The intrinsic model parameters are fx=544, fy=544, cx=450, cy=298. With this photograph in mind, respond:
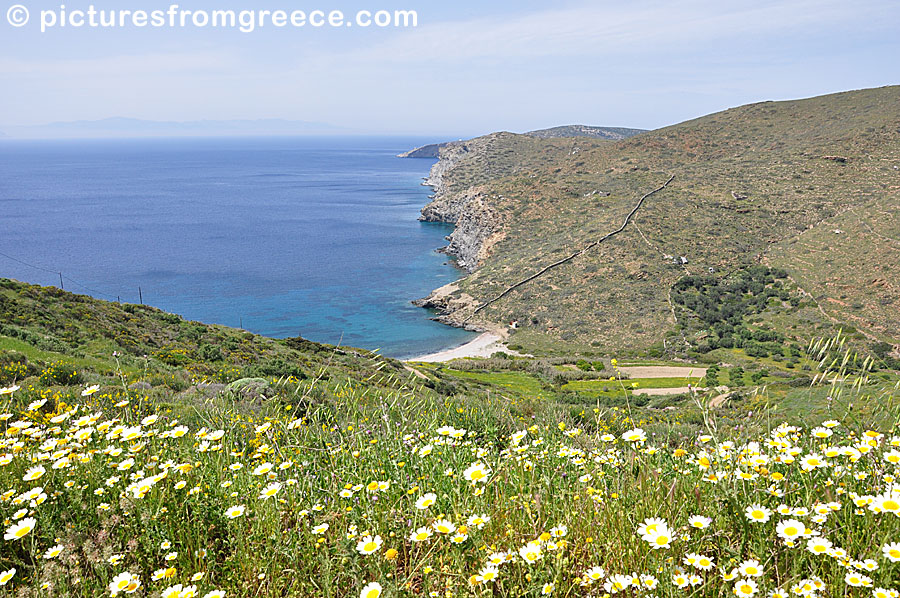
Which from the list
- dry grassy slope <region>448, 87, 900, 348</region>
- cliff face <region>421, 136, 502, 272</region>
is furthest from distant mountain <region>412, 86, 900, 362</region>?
cliff face <region>421, 136, 502, 272</region>

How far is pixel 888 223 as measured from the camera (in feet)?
175

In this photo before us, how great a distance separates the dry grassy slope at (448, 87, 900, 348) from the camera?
51.6 metres

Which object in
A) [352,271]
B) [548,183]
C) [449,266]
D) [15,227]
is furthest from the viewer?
[15,227]

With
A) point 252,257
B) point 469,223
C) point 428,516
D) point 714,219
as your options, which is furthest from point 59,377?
point 469,223

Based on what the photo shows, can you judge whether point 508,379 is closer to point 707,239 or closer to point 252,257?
point 707,239

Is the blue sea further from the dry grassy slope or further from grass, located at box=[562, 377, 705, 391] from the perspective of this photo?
grass, located at box=[562, 377, 705, 391]

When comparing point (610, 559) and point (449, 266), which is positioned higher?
point (610, 559)

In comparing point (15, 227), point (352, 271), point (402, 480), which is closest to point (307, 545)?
point (402, 480)

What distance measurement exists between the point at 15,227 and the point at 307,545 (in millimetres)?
126463

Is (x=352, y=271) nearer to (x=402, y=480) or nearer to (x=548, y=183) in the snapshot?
(x=548, y=183)

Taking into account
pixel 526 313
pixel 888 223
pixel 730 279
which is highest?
pixel 888 223

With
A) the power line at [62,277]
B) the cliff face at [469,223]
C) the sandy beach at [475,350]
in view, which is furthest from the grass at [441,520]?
the cliff face at [469,223]

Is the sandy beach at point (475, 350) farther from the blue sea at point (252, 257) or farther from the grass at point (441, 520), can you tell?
the grass at point (441, 520)

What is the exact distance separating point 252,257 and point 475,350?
47.2 m
